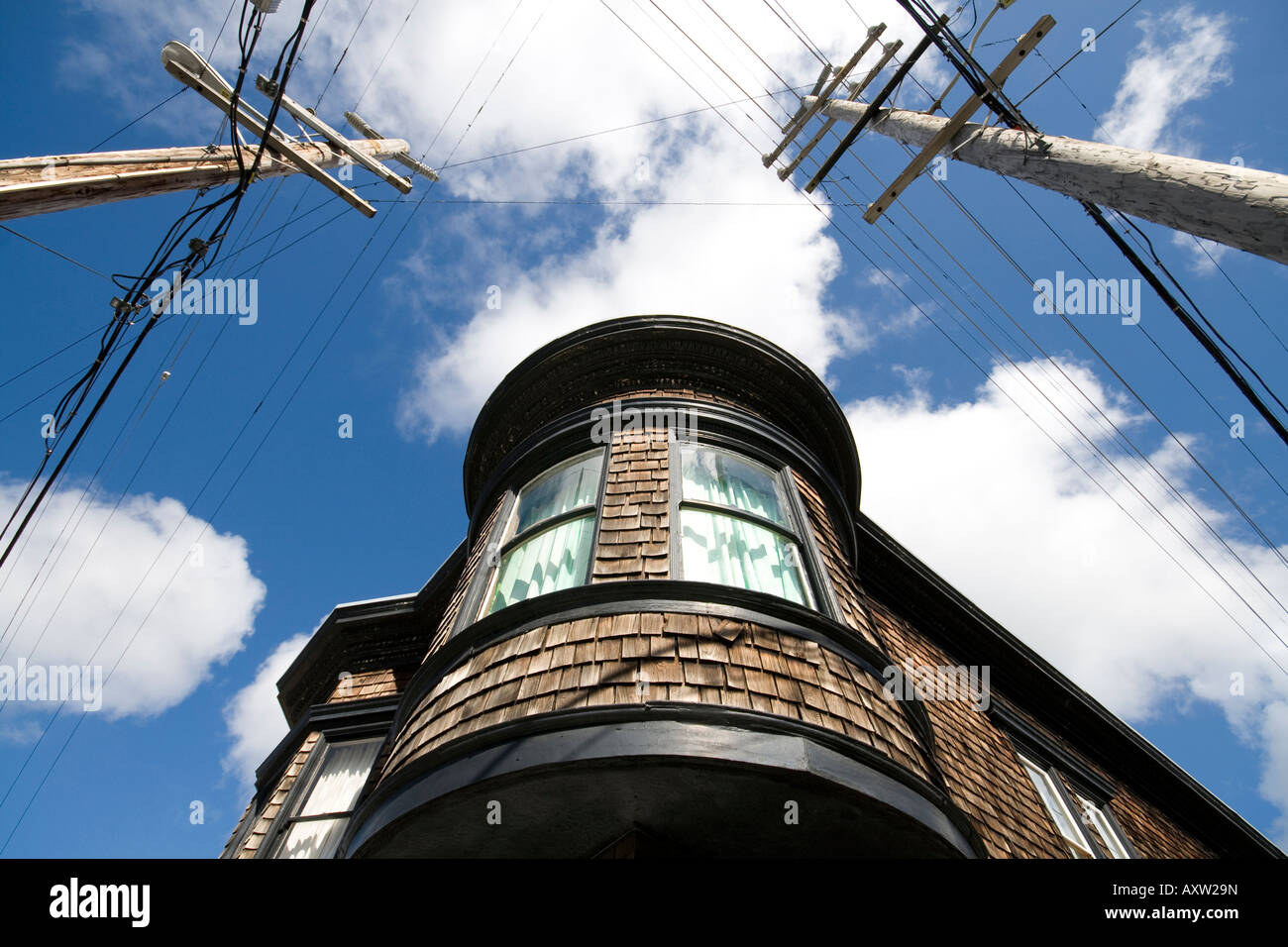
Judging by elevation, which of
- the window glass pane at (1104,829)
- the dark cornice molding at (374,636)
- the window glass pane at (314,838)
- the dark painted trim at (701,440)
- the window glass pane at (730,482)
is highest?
the dark painted trim at (701,440)

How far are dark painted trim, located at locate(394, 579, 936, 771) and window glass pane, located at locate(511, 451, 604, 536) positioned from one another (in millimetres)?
1402

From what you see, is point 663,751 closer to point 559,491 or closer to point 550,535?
point 550,535

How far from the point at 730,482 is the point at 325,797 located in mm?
5366

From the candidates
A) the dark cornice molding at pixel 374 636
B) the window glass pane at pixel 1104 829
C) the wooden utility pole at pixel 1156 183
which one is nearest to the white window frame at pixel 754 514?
the wooden utility pole at pixel 1156 183

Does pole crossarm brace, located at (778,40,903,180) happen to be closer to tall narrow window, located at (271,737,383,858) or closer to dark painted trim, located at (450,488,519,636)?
dark painted trim, located at (450,488,519,636)

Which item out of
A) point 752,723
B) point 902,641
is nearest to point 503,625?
point 752,723

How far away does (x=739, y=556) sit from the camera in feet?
19.4

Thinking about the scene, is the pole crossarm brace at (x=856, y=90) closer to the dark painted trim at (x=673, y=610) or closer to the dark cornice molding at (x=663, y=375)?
the dark cornice molding at (x=663, y=375)

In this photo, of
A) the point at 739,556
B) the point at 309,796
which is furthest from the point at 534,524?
the point at 309,796

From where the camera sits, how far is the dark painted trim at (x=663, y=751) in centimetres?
393

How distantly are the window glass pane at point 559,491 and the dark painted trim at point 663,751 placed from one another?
2536 millimetres

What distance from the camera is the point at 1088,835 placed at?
29.6ft
